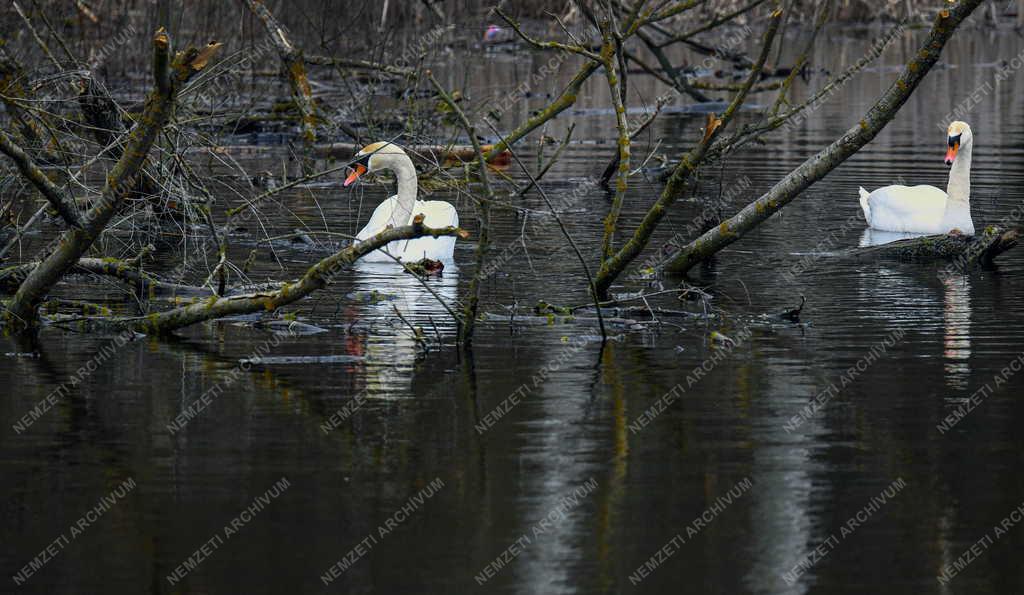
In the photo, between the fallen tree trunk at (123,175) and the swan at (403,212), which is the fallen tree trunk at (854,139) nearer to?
the swan at (403,212)

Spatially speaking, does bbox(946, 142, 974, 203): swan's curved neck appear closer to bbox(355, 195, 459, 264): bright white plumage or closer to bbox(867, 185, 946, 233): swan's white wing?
bbox(867, 185, 946, 233): swan's white wing

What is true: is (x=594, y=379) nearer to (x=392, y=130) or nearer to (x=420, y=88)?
(x=392, y=130)

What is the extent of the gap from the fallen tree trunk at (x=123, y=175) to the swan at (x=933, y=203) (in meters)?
8.03

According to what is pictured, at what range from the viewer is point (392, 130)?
68.4 ft

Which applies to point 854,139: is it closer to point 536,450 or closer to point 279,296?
point 279,296

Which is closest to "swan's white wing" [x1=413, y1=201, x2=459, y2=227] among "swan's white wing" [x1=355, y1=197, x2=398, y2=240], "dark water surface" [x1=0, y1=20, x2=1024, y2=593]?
"swan's white wing" [x1=355, y1=197, x2=398, y2=240]

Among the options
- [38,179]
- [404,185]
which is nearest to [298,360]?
[38,179]

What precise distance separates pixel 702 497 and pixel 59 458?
2942 mm

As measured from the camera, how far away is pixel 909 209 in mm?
14758

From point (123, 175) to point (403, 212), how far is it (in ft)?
17.7

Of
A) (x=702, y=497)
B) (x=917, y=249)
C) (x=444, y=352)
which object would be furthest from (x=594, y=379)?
(x=917, y=249)

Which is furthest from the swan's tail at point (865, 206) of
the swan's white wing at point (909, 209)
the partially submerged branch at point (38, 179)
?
the partially submerged branch at point (38, 179)

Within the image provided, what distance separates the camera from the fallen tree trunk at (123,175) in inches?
303

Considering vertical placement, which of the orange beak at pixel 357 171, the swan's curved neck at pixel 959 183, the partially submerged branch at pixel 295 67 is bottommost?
the swan's curved neck at pixel 959 183
